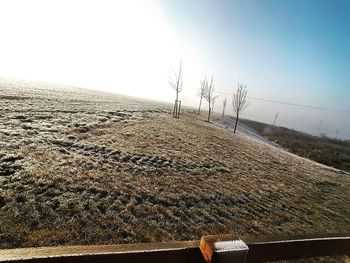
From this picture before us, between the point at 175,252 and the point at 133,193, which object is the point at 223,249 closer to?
the point at 175,252

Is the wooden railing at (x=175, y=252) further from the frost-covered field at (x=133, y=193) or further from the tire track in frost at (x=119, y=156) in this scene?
the tire track in frost at (x=119, y=156)

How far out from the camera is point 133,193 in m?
8.56

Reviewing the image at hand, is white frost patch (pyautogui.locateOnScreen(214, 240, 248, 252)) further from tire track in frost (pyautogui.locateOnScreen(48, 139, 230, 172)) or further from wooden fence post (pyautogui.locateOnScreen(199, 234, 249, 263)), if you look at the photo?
tire track in frost (pyautogui.locateOnScreen(48, 139, 230, 172))

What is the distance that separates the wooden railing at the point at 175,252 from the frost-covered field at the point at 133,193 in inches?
191

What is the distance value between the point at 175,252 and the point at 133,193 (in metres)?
7.23

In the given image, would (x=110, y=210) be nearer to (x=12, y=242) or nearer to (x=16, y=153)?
(x=12, y=242)

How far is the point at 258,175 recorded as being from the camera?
14.3m

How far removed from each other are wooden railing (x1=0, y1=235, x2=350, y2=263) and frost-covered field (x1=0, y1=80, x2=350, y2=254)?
4.85m

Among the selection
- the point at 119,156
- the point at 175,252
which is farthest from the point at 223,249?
the point at 119,156

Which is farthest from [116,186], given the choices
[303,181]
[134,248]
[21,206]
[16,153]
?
[303,181]

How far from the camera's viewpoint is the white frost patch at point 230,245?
1.55m

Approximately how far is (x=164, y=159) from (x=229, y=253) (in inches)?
456

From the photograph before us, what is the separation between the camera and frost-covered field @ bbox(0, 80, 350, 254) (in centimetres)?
643

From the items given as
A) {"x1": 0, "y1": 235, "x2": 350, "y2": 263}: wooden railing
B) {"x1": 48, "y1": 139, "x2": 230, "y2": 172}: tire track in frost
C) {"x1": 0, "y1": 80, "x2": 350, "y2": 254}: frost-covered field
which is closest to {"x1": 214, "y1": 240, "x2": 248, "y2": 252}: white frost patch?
{"x1": 0, "y1": 235, "x2": 350, "y2": 263}: wooden railing
